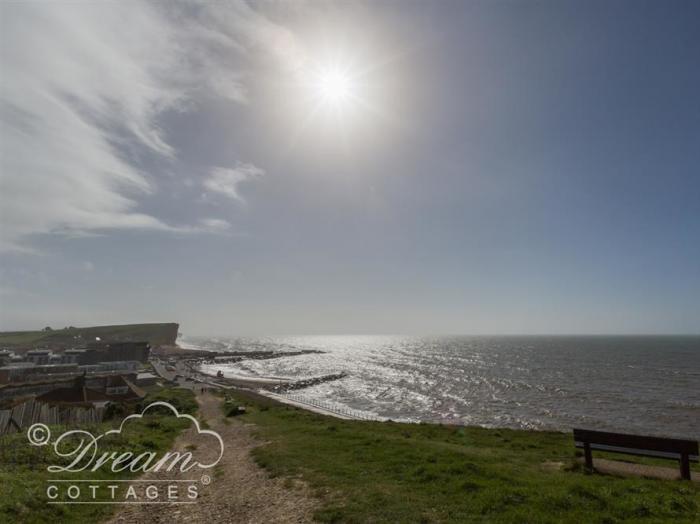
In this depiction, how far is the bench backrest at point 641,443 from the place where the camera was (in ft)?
39.4

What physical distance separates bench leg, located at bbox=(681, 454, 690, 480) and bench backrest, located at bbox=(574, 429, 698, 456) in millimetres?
140

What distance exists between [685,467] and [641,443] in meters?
1.41

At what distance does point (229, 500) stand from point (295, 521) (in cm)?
304

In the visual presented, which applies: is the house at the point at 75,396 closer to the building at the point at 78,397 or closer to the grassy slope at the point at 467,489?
the building at the point at 78,397

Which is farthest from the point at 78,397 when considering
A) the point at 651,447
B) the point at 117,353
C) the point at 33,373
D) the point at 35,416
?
the point at 117,353

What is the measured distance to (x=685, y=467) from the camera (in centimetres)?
1207

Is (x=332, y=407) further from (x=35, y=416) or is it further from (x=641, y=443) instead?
(x=641, y=443)

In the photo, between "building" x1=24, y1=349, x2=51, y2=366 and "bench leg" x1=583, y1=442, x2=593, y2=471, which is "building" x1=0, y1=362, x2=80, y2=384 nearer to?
"building" x1=24, y1=349, x2=51, y2=366

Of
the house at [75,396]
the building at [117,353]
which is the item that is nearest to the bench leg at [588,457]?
the house at [75,396]

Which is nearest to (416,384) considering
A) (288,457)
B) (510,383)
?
(510,383)

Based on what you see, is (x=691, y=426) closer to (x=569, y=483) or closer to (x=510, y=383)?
(x=510, y=383)

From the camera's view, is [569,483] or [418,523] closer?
[418,523]

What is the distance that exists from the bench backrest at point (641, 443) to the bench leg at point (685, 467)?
140 mm

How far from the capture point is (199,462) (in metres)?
16.1
